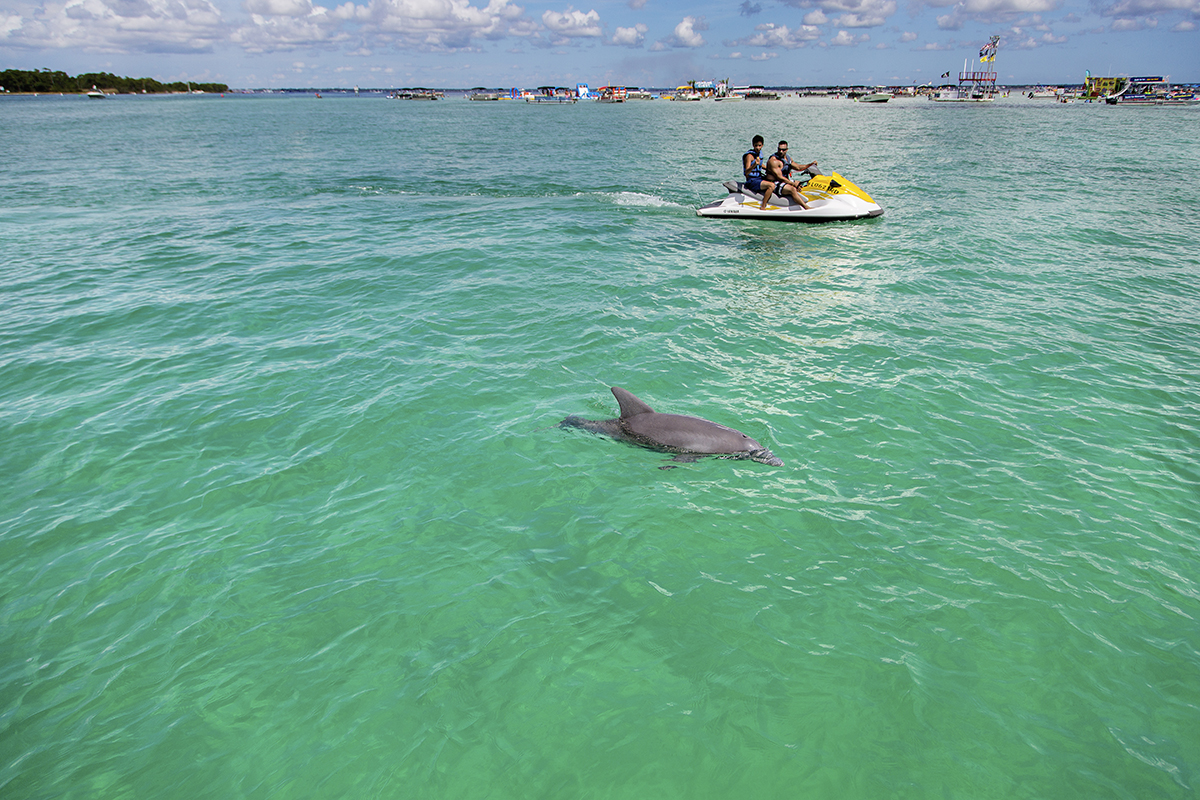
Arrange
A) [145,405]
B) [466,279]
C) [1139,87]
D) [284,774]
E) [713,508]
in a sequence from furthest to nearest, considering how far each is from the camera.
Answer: [1139,87]
[466,279]
[145,405]
[713,508]
[284,774]

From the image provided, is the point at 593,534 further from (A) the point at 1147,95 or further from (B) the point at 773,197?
(A) the point at 1147,95

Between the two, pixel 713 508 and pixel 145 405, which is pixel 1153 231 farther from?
pixel 145 405

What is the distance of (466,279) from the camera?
14656mm

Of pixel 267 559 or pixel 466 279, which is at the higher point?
pixel 466 279

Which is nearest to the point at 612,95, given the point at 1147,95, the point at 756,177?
the point at 1147,95

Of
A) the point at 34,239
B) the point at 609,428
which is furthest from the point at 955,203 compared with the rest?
the point at 34,239

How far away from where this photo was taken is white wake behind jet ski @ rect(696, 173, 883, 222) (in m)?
20.1

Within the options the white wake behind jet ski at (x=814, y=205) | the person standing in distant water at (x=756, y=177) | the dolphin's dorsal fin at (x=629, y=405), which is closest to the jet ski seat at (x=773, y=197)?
the white wake behind jet ski at (x=814, y=205)

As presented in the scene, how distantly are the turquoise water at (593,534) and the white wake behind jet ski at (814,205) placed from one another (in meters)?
5.48

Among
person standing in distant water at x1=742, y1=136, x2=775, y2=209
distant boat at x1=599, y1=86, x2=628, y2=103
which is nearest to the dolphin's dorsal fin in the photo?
person standing in distant water at x1=742, y1=136, x2=775, y2=209

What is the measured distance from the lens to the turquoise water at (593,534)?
4.27 meters

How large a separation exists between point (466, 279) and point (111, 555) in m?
9.93

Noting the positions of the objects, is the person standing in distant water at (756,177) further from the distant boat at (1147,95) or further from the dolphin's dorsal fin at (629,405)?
the distant boat at (1147,95)

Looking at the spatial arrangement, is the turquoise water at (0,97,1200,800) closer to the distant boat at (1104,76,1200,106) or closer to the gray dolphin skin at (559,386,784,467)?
the gray dolphin skin at (559,386,784,467)
